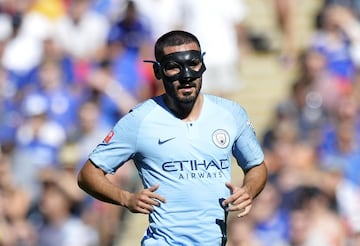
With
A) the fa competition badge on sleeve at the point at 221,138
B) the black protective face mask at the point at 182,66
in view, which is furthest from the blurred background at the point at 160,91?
the black protective face mask at the point at 182,66

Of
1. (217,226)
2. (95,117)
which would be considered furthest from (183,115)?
(95,117)

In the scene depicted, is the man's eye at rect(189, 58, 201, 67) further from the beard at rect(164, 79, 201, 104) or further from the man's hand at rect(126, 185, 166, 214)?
the man's hand at rect(126, 185, 166, 214)

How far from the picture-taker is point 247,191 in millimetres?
6855

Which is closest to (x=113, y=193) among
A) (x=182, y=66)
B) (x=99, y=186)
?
(x=99, y=186)

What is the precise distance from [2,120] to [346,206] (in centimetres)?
429

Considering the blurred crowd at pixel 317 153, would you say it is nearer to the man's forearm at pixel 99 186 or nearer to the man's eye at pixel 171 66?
the man's forearm at pixel 99 186

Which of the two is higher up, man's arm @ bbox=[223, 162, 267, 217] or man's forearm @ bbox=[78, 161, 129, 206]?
man's forearm @ bbox=[78, 161, 129, 206]

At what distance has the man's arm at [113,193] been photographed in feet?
21.5

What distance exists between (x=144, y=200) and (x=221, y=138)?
0.67 metres

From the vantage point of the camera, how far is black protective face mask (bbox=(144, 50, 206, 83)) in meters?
6.78

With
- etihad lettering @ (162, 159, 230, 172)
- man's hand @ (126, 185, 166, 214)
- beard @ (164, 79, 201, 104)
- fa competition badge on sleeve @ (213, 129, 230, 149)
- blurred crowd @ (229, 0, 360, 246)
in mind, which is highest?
beard @ (164, 79, 201, 104)

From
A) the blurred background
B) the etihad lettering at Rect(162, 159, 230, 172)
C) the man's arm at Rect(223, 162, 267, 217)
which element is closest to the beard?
the etihad lettering at Rect(162, 159, 230, 172)

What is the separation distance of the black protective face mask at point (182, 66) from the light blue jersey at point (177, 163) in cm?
24

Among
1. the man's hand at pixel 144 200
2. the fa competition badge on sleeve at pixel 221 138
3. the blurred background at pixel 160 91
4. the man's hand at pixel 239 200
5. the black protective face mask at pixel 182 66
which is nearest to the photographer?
the man's hand at pixel 144 200
